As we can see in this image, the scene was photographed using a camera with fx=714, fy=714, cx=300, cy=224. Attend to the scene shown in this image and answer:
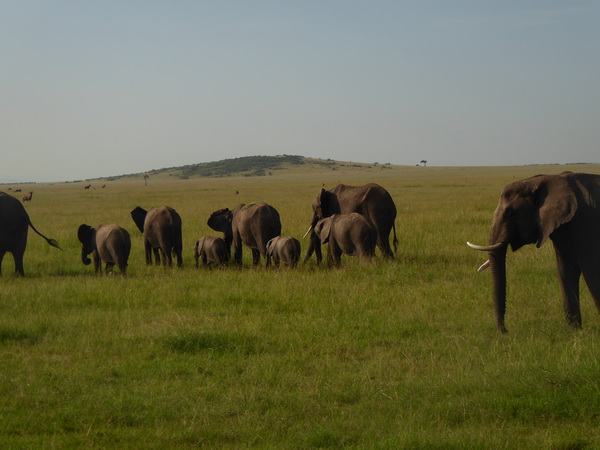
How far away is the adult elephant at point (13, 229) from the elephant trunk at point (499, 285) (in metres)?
9.99

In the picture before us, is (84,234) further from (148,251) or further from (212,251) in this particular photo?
(212,251)

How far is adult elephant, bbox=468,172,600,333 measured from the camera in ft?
27.7

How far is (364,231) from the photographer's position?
13.7 metres

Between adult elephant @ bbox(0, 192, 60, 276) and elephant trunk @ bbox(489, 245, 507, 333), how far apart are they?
999 centimetres

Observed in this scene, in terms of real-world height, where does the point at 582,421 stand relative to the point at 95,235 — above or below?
below

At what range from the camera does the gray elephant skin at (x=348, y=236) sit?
1378 centimetres

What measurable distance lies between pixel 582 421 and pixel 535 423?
39cm

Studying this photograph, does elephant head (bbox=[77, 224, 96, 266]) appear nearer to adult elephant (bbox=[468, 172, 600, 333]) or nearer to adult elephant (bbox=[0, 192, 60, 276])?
adult elephant (bbox=[0, 192, 60, 276])

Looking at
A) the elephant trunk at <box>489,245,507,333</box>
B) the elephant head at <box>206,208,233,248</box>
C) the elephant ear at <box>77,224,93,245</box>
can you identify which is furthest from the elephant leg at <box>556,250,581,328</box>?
the elephant ear at <box>77,224,93,245</box>

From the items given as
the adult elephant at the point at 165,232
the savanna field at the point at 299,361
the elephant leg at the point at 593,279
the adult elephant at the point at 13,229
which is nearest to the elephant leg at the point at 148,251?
the adult elephant at the point at 165,232

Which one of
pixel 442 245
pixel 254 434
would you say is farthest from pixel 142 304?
pixel 442 245

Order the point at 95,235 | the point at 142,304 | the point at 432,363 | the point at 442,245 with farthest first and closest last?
1. the point at 442,245
2. the point at 95,235
3. the point at 142,304
4. the point at 432,363

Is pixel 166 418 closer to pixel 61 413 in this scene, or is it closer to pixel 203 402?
pixel 203 402

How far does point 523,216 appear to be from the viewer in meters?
8.73
